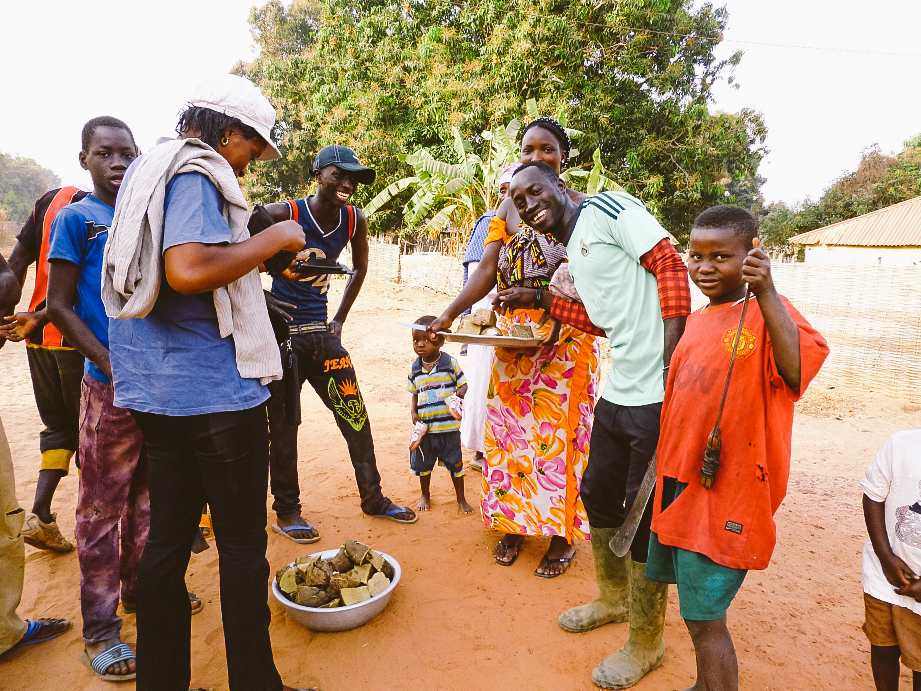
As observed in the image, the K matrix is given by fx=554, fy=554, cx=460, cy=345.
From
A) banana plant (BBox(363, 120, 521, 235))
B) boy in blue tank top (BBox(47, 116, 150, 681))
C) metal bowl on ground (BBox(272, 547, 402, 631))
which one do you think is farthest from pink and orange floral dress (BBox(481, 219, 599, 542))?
banana plant (BBox(363, 120, 521, 235))

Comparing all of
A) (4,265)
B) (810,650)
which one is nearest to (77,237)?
(4,265)

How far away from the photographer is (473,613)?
2785mm

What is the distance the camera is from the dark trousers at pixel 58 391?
119 inches

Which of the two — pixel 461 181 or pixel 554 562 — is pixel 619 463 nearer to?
pixel 554 562

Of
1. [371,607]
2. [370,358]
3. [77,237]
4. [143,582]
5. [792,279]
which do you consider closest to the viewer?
[143,582]

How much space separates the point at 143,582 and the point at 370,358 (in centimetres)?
770

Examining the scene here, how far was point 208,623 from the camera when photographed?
8.80ft

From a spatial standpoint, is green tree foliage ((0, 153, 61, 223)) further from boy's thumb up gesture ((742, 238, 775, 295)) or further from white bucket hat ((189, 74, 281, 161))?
boy's thumb up gesture ((742, 238, 775, 295))

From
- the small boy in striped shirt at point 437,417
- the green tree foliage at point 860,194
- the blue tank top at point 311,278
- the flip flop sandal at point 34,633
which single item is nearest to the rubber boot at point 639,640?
the small boy in striped shirt at point 437,417

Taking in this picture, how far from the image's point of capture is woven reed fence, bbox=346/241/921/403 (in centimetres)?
745

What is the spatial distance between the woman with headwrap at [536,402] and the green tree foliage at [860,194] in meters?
29.5

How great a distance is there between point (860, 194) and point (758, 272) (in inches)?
1341

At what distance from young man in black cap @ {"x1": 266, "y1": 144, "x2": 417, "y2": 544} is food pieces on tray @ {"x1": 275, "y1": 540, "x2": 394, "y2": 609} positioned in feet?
2.50

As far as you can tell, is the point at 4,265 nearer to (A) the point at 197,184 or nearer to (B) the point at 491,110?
(A) the point at 197,184
